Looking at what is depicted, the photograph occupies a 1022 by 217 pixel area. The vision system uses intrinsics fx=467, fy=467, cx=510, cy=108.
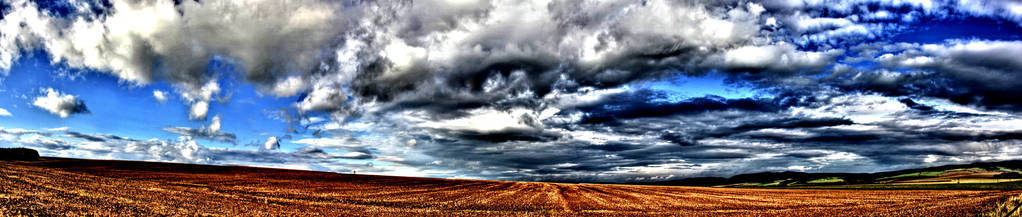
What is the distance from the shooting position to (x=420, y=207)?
35.7 metres

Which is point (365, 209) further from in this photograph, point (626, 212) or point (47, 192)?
point (626, 212)

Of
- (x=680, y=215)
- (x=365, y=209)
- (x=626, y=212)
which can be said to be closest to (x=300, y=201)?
(x=365, y=209)

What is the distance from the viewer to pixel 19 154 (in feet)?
267

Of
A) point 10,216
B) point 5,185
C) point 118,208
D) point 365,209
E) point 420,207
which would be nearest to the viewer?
point 10,216

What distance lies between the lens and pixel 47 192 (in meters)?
26.7

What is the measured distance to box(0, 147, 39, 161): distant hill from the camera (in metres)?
79.6

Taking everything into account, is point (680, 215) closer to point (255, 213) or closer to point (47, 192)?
point (255, 213)

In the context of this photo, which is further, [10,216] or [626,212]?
[626,212]

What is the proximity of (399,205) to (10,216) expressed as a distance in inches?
847

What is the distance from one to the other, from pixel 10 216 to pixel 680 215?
122 ft

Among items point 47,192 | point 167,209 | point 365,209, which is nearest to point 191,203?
point 167,209

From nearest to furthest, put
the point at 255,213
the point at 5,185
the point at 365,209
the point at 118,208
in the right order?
1. the point at 118,208
2. the point at 255,213
3. the point at 5,185
4. the point at 365,209

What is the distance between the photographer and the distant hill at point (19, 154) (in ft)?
261

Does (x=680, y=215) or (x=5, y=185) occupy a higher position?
(x=5, y=185)
